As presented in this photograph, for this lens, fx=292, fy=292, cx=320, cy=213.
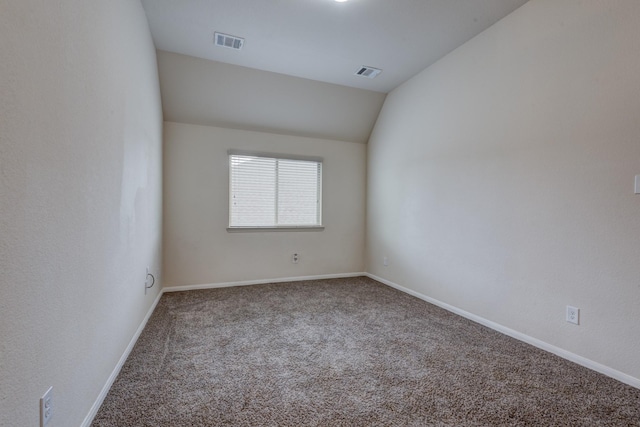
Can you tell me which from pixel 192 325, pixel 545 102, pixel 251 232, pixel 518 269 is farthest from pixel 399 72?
pixel 192 325

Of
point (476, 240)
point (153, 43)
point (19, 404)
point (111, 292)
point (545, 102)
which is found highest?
point (153, 43)

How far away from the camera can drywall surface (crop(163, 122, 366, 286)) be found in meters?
3.79

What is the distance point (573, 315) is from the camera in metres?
2.10

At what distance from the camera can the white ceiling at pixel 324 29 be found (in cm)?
244

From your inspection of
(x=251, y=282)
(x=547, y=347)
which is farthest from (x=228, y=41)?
(x=547, y=347)

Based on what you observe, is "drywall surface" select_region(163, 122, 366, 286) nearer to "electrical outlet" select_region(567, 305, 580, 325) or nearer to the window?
the window

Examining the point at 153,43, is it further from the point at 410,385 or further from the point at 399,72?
the point at 410,385

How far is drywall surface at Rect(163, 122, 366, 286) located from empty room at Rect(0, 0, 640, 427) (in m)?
0.03

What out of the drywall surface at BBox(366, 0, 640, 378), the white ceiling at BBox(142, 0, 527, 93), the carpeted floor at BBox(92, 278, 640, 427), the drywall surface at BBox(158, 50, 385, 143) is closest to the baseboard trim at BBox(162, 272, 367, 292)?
the carpeted floor at BBox(92, 278, 640, 427)

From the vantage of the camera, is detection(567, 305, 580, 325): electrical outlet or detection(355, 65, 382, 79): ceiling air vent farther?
detection(355, 65, 382, 79): ceiling air vent

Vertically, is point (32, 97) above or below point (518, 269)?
above

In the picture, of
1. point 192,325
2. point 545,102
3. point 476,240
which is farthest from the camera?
point 476,240

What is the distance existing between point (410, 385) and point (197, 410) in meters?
1.22

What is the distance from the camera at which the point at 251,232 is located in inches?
163
